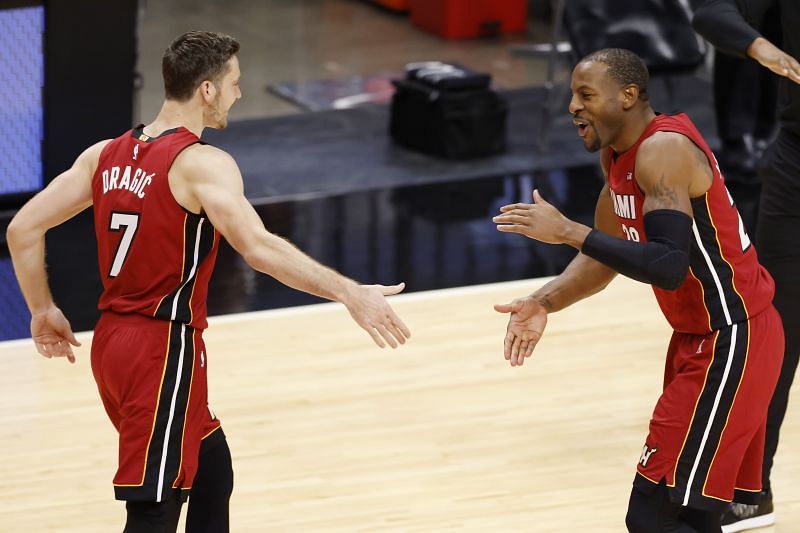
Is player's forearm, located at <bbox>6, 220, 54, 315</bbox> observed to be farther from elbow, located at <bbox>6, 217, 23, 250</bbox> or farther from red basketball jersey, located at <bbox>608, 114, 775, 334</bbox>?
red basketball jersey, located at <bbox>608, 114, 775, 334</bbox>

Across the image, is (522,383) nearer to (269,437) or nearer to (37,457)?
(269,437)

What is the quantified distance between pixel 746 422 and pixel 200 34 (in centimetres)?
166

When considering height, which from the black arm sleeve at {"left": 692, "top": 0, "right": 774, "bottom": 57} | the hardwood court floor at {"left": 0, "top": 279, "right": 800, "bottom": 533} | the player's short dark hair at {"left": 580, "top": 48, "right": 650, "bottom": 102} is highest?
the player's short dark hair at {"left": 580, "top": 48, "right": 650, "bottom": 102}

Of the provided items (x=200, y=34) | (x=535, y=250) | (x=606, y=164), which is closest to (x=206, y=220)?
(x=200, y=34)

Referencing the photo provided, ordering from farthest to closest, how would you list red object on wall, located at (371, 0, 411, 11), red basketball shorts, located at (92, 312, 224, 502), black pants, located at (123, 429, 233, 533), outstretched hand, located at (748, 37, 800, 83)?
1. red object on wall, located at (371, 0, 411, 11)
2. outstretched hand, located at (748, 37, 800, 83)
3. black pants, located at (123, 429, 233, 533)
4. red basketball shorts, located at (92, 312, 224, 502)

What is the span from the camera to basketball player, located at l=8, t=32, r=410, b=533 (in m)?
3.35

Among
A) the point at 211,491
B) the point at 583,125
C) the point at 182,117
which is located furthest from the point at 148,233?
the point at 583,125

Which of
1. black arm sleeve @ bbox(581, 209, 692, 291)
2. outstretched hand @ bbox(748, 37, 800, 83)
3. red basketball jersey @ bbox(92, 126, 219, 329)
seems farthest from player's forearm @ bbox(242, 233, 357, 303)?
outstretched hand @ bbox(748, 37, 800, 83)

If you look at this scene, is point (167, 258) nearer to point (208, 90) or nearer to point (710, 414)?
point (208, 90)

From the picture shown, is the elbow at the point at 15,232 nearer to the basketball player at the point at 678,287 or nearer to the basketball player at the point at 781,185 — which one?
the basketball player at the point at 678,287

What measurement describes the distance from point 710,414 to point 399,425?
6.06ft

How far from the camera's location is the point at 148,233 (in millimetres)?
3438

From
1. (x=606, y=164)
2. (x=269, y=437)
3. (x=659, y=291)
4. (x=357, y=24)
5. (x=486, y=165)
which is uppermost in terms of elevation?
(x=606, y=164)

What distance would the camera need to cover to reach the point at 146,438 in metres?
3.50
